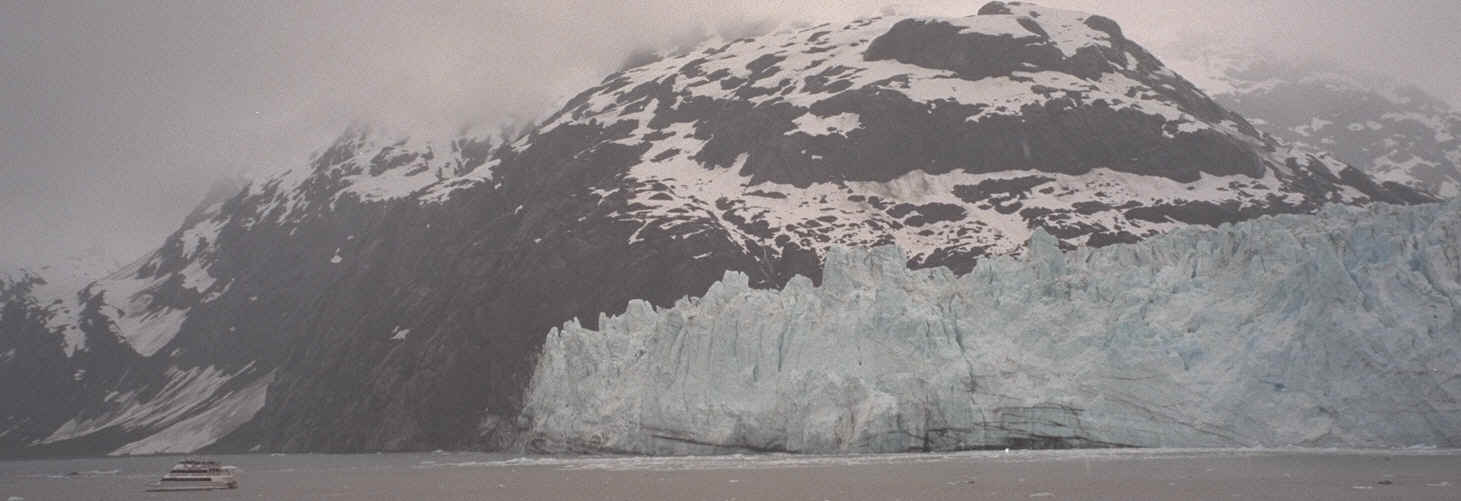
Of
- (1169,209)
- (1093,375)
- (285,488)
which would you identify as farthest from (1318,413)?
(1169,209)

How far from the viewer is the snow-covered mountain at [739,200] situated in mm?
128750

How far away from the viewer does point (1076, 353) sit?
2498 inches

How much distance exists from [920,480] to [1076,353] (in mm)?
19039

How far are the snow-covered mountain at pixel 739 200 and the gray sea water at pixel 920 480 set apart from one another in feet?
172

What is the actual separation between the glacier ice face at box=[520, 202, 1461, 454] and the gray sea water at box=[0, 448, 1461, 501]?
2.37 m

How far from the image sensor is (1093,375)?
202 feet

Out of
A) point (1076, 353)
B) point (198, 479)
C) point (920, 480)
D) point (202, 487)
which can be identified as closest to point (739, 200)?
point (1076, 353)

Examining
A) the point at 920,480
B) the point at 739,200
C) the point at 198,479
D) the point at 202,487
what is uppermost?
the point at 198,479

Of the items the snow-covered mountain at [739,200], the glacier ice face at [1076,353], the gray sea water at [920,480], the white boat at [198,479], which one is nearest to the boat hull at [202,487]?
the white boat at [198,479]

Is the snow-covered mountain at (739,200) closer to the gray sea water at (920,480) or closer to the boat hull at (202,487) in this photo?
Result: the boat hull at (202,487)

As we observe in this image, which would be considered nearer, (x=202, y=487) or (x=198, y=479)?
(x=202, y=487)

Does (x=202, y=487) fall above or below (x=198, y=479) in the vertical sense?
below

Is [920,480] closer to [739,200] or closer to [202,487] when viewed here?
[202,487]

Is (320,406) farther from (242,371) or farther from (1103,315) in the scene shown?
(1103,315)
